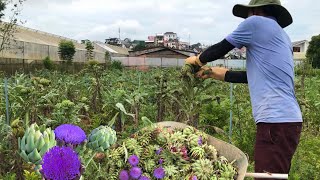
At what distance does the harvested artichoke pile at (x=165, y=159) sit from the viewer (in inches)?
77.1

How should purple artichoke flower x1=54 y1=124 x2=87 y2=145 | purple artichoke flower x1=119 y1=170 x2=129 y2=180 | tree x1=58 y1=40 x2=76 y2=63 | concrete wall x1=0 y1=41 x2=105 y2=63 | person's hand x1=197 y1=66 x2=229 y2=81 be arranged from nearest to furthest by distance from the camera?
purple artichoke flower x1=54 y1=124 x2=87 y2=145 < purple artichoke flower x1=119 y1=170 x2=129 y2=180 < person's hand x1=197 y1=66 x2=229 y2=81 < concrete wall x1=0 y1=41 x2=105 y2=63 < tree x1=58 y1=40 x2=76 y2=63

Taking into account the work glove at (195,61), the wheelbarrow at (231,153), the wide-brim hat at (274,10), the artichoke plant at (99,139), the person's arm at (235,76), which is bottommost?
the wheelbarrow at (231,153)

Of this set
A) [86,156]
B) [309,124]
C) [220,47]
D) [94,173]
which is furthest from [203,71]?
[309,124]

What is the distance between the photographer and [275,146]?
8.14ft

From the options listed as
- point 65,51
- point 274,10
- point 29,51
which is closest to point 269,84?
point 274,10

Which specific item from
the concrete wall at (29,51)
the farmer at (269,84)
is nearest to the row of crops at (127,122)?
the farmer at (269,84)

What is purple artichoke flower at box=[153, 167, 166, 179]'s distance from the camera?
6.38 feet

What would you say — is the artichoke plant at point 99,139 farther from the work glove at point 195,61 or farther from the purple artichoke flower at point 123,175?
the work glove at point 195,61

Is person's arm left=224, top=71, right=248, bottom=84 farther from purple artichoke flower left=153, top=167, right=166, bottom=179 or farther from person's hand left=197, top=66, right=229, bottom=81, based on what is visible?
purple artichoke flower left=153, top=167, right=166, bottom=179

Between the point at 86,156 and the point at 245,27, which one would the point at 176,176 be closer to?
the point at 86,156

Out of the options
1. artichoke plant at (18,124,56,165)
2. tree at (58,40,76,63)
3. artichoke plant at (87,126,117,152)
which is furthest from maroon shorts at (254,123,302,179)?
tree at (58,40,76,63)

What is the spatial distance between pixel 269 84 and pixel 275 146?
34 centimetres

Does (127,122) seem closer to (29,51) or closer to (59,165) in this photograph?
(59,165)

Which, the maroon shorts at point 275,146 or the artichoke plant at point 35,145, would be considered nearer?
the artichoke plant at point 35,145
